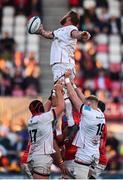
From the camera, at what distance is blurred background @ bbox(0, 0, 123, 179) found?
21.8 meters

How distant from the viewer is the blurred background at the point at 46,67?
2184cm

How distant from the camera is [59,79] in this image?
13836mm

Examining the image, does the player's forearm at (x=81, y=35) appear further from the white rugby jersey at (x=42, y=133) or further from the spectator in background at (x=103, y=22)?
the spectator in background at (x=103, y=22)

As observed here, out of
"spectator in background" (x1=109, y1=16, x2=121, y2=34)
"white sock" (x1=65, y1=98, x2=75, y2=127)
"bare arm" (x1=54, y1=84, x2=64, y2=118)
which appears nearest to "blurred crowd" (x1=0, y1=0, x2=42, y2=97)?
"spectator in background" (x1=109, y1=16, x2=121, y2=34)

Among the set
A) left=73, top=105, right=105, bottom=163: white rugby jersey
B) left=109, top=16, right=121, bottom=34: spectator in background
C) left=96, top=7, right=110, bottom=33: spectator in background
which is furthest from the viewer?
left=109, top=16, right=121, bottom=34: spectator in background

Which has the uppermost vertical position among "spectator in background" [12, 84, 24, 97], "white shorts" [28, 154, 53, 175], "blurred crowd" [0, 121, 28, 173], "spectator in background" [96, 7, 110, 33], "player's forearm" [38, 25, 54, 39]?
"spectator in background" [96, 7, 110, 33]

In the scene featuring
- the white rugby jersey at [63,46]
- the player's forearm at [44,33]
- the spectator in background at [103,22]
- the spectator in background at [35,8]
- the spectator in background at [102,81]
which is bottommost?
the spectator in background at [102,81]

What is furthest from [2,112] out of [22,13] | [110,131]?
[22,13]

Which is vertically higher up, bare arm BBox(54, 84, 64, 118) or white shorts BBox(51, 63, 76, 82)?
white shorts BBox(51, 63, 76, 82)

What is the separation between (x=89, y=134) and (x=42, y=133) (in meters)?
0.71

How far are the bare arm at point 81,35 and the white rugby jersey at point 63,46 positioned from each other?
0.12m

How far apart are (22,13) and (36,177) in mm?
14576

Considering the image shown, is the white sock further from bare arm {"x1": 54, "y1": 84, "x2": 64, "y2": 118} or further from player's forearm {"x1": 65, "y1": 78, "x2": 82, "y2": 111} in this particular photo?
bare arm {"x1": 54, "y1": 84, "x2": 64, "y2": 118}

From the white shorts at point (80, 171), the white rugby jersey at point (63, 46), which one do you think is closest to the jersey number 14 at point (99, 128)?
the white shorts at point (80, 171)
